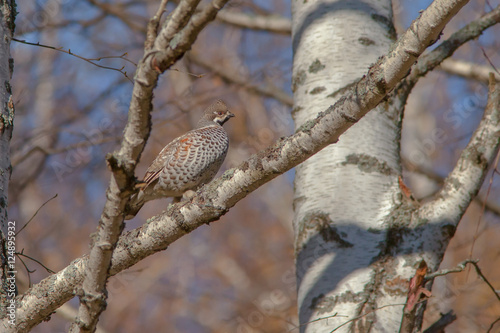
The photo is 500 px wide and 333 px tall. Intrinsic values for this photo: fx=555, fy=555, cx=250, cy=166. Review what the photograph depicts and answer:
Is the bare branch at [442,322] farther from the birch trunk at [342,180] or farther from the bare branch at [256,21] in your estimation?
the bare branch at [256,21]

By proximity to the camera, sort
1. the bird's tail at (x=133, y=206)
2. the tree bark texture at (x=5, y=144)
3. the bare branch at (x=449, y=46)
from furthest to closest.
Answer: the bare branch at (x=449, y=46)
the tree bark texture at (x=5, y=144)
the bird's tail at (x=133, y=206)

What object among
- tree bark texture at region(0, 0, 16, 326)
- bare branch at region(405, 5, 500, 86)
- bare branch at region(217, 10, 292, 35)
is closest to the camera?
tree bark texture at region(0, 0, 16, 326)

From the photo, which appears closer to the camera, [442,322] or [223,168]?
[442,322]

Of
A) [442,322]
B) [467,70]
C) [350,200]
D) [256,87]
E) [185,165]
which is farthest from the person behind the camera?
[467,70]

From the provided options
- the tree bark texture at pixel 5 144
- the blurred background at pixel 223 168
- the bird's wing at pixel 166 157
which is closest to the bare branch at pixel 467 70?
the blurred background at pixel 223 168

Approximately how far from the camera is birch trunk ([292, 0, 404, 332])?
2.81m

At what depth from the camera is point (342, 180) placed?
3066mm

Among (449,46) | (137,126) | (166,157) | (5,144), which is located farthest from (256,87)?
(137,126)

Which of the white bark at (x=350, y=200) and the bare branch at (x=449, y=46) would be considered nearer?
the white bark at (x=350, y=200)

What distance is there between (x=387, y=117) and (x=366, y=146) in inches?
10.8

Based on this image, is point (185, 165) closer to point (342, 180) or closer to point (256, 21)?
point (342, 180)

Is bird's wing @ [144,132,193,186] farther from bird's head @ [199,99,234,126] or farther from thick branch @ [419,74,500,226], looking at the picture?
thick branch @ [419,74,500,226]

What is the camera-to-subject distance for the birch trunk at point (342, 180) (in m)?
2.81

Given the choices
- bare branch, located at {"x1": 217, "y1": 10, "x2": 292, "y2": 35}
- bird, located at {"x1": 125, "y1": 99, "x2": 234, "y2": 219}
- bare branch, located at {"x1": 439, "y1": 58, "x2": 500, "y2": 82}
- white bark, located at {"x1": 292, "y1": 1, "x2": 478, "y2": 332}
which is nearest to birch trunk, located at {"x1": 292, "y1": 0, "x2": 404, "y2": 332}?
white bark, located at {"x1": 292, "y1": 1, "x2": 478, "y2": 332}
